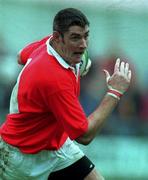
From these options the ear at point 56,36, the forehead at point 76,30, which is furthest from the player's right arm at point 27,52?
the forehead at point 76,30

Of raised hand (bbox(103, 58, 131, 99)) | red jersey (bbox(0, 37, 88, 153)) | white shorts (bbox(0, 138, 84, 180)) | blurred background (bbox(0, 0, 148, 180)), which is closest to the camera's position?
red jersey (bbox(0, 37, 88, 153))

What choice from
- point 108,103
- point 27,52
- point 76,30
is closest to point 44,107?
point 108,103

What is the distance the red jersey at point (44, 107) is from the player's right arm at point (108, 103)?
44 millimetres

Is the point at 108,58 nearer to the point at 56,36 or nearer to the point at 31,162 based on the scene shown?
the point at 31,162

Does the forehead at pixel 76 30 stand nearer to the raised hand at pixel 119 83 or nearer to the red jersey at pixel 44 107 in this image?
the red jersey at pixel 44 107

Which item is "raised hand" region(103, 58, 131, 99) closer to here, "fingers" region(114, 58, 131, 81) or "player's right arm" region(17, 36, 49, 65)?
"fingers" region(114, 58, 131, 81)

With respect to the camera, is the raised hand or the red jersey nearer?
the red jersey

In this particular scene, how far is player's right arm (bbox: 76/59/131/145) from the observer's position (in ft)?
15.6

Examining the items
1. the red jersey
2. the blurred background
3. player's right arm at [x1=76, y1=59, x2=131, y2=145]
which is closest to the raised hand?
player's right arm at [x1=76, y1=59, x2=131, y2=145]

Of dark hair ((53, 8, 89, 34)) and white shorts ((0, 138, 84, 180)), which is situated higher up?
dark hair ((53, 8, 89, 34))

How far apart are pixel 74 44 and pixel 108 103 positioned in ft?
1.18

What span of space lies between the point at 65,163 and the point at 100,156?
2769 mm

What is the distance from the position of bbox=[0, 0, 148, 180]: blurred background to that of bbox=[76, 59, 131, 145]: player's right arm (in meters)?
2.16

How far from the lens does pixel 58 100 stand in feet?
15.3
